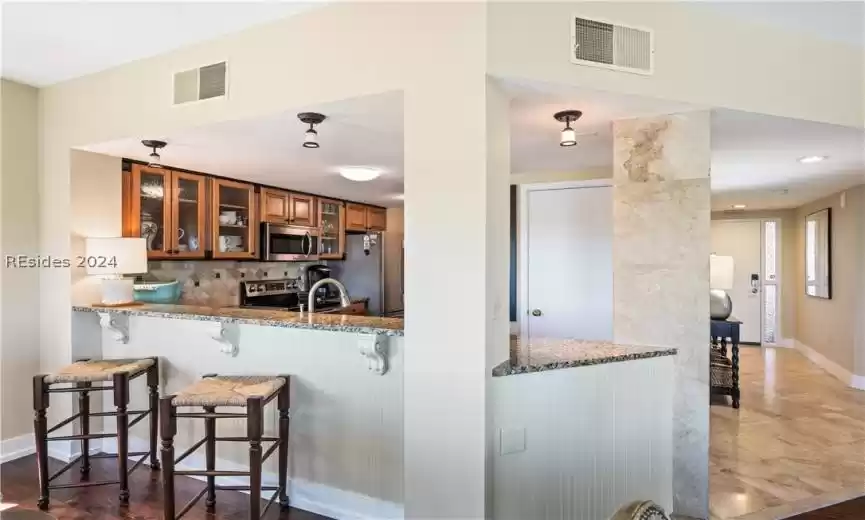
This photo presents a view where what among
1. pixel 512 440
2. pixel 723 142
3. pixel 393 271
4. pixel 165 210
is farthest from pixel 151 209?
pixel 723 142

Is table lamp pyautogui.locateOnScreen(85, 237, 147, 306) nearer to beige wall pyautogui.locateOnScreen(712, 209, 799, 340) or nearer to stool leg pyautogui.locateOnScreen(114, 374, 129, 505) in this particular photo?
stool leg pyautogui.locateOnScreen(114, 374, 129, 505)

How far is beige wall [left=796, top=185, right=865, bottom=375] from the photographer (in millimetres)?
4922

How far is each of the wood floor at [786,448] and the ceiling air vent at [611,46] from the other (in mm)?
1834

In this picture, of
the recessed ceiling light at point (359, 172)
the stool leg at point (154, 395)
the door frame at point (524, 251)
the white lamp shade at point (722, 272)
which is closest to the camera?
the stool leg at point (154, 395)

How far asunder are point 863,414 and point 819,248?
2.49 m

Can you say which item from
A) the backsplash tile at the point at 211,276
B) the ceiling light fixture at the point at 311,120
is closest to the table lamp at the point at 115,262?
the backsplash tile at the point at 211,276

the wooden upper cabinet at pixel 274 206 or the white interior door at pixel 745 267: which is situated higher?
the wooden upper cabinet at pixel 274 206

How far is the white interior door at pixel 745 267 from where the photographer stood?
7262 millimetres

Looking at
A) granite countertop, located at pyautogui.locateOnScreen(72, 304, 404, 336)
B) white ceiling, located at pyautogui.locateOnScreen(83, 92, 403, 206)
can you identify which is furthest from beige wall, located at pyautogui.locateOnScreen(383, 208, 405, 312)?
granite countertop, located at pyautogui.locateOnScreen(72, 304, 404, 336)

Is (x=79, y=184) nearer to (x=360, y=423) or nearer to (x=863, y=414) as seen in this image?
(x=360, y=423)

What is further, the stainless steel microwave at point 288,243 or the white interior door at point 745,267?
the white interior door at point 745,267

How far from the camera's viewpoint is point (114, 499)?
8.59 ft

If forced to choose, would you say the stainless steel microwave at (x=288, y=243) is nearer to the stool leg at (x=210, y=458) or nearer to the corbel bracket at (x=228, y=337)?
the corbel bracket at (x=228, y=337)

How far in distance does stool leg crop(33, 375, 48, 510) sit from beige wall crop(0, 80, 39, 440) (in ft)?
2.68
